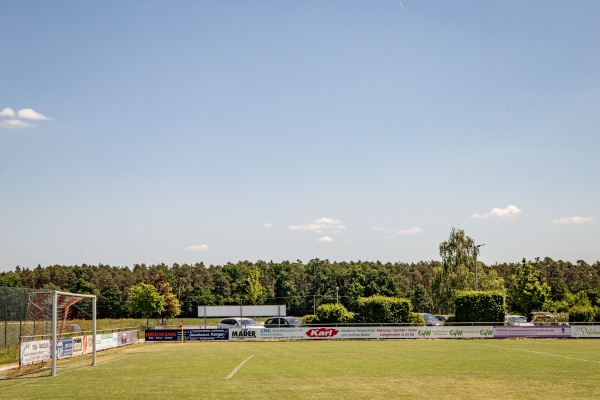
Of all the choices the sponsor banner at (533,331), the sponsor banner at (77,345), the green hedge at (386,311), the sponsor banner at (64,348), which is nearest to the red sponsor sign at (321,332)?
the green hedge at (386,311)

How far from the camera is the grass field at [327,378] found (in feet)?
56.7

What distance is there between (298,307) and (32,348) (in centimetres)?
10537

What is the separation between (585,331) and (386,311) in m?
16.8

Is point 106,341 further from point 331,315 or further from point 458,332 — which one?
point 458,332

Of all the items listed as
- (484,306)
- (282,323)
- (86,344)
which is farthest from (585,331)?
(86,344)

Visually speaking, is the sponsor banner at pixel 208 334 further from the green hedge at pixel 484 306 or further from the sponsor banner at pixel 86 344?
the green hedge at pixel 484 306

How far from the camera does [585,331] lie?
5047 cm

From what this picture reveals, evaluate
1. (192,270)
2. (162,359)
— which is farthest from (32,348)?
(192,270)

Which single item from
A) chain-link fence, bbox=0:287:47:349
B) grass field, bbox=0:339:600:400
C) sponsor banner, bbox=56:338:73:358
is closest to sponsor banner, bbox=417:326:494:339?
grass field, bbox=0:339:600:400

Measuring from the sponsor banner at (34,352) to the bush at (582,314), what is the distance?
4693 cm

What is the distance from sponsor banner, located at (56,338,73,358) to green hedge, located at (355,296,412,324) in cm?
2874

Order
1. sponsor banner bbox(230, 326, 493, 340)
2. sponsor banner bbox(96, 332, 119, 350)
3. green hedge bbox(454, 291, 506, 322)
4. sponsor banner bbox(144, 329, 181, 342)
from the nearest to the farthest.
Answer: sponsor banner bbox(96, 332, 119, 350)
sponsor banner bbox(144, 329, 181, 342)
sponsor banner bbox(230, 326, 493, 340)
green hedge bbox(454, 291, 506, 322)

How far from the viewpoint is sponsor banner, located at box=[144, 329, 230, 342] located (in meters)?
51.4

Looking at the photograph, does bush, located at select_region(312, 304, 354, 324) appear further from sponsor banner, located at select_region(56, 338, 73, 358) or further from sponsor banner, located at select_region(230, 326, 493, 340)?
sponsor banner, located at select_region(56, 338, 73, 358)
